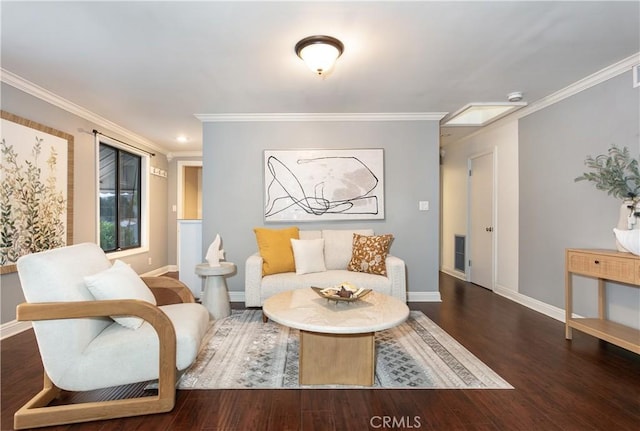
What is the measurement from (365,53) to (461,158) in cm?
329

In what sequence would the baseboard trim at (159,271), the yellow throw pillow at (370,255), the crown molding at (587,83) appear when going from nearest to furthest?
the crown molding at (587,83), the yellow throw pillow at (370,255), the baseboard trim at (159,271)

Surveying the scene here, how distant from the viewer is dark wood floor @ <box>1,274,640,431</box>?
1562 mm

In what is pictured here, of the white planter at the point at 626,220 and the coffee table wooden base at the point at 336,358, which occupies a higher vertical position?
the white planter at the point at 626,220

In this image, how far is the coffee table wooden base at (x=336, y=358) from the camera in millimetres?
1923

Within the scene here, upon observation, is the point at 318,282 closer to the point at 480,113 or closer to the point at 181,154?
the point at 480,113

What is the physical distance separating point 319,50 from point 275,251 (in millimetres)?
1977

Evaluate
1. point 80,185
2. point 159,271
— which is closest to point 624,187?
point 80,185

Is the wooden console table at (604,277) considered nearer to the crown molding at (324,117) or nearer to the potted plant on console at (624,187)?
the potted plant on console at (624,187)

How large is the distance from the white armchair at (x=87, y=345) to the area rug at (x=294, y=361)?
382mm

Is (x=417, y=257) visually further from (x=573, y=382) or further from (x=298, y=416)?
(x=298, y=416)

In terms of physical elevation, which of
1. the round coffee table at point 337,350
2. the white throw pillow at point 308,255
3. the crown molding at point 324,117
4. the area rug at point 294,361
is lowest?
the area rug at point 294,361

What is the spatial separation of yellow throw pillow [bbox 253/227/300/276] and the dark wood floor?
4.89 feet

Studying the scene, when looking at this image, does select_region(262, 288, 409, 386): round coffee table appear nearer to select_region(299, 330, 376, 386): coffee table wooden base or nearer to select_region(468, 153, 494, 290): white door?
select_region(299, 330, 376, 386): coffee table wooden base

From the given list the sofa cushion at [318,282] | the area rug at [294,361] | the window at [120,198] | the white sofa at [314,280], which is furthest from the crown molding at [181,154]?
the area rug at [294,361]
